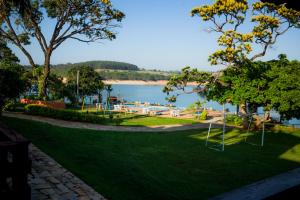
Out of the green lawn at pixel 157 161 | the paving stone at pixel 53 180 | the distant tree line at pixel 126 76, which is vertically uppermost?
the distant tree line at pixel 126 76

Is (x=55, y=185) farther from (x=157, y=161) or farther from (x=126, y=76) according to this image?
(x=126, y=76)

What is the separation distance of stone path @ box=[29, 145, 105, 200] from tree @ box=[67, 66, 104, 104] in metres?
34.3

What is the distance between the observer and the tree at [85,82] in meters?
41.0

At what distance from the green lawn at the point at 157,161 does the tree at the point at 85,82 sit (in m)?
27.2

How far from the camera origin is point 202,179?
900 cm

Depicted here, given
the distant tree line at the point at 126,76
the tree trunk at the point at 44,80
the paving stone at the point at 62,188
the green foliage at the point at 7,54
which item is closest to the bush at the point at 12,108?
the tree trunk at the point at 44,80

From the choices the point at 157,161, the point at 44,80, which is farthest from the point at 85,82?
the point at 157,161

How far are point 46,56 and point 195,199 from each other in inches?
917

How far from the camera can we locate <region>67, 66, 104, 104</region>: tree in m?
41.0

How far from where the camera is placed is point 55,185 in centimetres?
623

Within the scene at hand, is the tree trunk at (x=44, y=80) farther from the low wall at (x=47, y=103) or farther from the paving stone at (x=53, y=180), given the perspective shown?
the paving stone at (x=53, y=180)

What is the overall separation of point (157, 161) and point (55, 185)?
4.97 metres

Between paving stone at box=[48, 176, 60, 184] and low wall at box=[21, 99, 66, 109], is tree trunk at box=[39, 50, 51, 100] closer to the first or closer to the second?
low wall at box=[21, 99, 66, 109]

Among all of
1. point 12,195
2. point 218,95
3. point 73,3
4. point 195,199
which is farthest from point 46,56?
point 12,195
